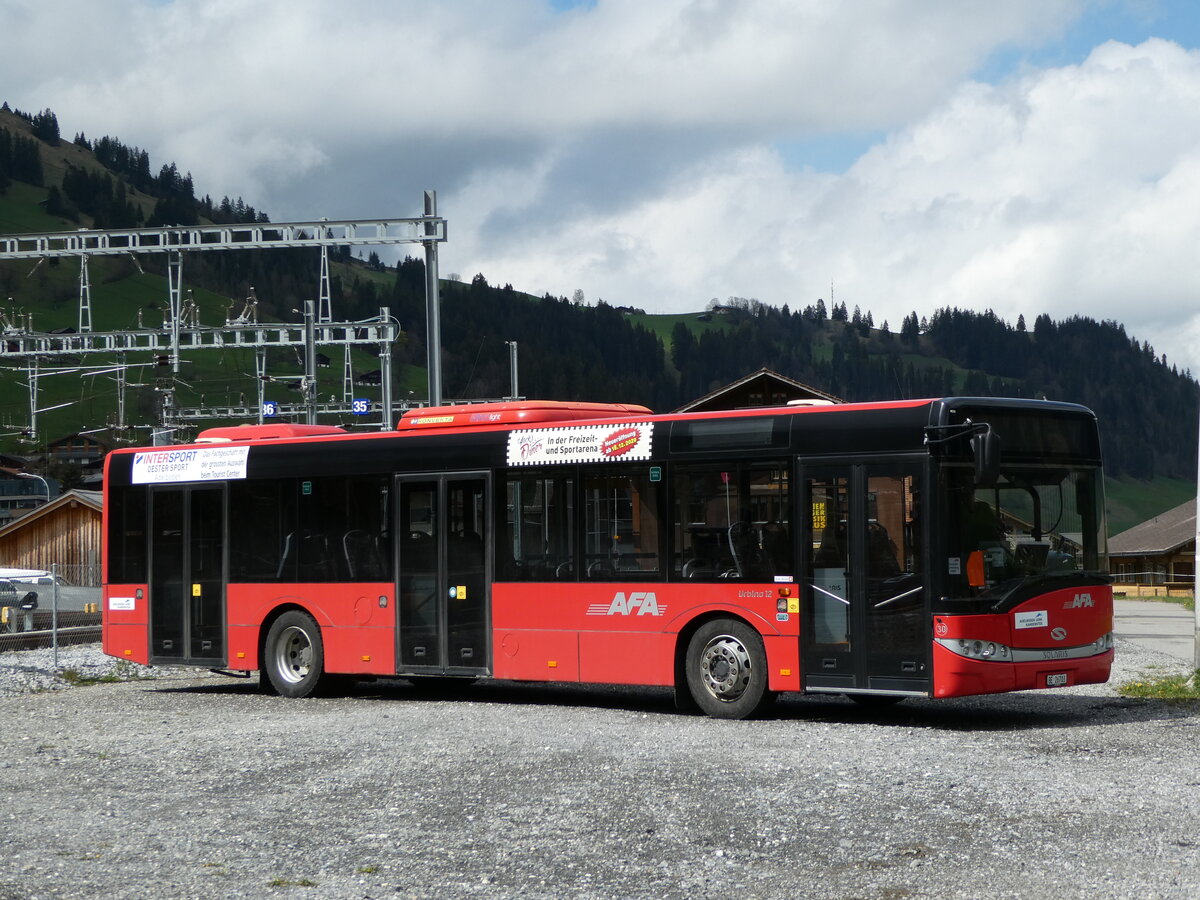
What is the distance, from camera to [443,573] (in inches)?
705

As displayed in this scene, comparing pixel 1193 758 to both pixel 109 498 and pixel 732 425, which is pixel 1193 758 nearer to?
pixel 732 425

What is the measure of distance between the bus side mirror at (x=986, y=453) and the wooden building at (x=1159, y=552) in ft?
280

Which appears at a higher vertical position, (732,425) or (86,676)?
(732,425)

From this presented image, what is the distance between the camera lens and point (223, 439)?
2048cm

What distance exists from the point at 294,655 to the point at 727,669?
6.27m

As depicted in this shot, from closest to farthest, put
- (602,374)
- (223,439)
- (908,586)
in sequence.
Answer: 1. (908,586)
2. (223,439)
3. (602,374)

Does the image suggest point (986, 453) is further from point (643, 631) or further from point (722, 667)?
point (643, 631)

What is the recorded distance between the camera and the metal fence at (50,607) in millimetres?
32688

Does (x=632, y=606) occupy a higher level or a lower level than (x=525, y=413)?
lower

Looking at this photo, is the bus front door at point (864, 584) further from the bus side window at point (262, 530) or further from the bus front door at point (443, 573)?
the bus side window at point (262, 530)

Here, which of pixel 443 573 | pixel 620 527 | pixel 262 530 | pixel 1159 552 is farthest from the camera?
pixel 1159 552

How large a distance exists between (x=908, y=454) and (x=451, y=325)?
180602 mm

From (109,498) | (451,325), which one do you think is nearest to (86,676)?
(109,498)

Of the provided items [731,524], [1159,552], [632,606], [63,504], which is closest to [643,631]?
[632,606]
